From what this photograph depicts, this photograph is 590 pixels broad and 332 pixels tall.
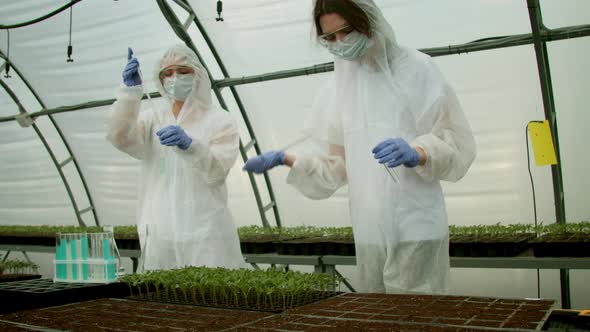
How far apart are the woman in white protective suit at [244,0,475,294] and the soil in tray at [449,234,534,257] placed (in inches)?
60.4

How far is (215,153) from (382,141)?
46.3 inches

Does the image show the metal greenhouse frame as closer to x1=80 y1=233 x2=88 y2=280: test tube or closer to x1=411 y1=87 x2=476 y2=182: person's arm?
x1=411 y1=87 x2=476 y2=182: person's arm

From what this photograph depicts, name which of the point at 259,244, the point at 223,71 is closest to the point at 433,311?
the point at 259,244

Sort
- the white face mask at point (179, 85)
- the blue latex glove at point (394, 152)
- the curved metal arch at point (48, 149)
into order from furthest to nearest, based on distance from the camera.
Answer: the curved metal arch at point (48, 149)
the white face mask at point (179, 85)
the blue latex glove at point (394, 152)

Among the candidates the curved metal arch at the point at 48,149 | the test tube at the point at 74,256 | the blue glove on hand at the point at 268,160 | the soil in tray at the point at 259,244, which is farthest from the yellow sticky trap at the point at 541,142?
the curved metal arch at the point at 48,149

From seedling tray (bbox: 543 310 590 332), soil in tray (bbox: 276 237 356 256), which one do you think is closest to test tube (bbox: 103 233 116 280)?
seedling tray (bbox: 543 310 590 332)

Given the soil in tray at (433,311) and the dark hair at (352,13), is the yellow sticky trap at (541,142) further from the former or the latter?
the soil in tray at (433,311)

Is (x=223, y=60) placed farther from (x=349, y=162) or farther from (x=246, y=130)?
(x=349, y=162)

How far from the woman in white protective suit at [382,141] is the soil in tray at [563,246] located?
154 cm

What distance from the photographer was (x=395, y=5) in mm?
4832

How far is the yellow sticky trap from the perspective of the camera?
3291mm

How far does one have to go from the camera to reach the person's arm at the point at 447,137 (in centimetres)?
219

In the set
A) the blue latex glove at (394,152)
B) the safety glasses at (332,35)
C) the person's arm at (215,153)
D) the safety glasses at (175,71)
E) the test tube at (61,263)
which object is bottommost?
the test tube at (61,263)

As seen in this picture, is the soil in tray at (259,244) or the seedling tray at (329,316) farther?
the soil in tray at (259,244)
